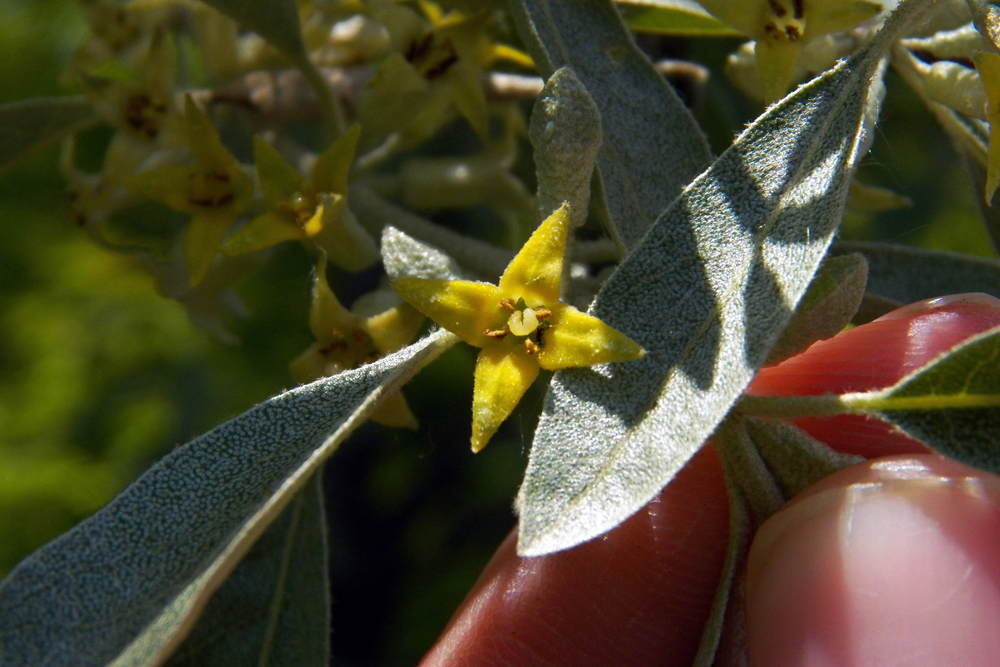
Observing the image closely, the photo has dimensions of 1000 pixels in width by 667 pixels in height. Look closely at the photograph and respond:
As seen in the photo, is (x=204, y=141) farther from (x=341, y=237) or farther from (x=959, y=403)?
(x=959, y=403)

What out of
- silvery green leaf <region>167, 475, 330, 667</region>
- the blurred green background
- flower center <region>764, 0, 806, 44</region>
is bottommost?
the blurred green background

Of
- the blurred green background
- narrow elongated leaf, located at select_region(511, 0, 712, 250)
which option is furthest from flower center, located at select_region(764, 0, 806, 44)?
the blurred green background

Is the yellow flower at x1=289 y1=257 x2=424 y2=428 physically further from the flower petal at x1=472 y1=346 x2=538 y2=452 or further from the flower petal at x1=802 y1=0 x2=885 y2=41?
the flower petal at x1=802 y1=0 x2=885 y2=41

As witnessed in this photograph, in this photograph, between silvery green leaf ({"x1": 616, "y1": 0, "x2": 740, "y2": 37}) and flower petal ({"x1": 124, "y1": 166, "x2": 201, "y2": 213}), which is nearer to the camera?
flower petal ({"x1": 124, "y1": 166, "x2": 201, "y2": 213})

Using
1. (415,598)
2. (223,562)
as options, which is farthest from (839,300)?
(415,598)

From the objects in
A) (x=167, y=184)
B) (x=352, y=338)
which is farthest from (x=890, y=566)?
(x=167, y=184)
